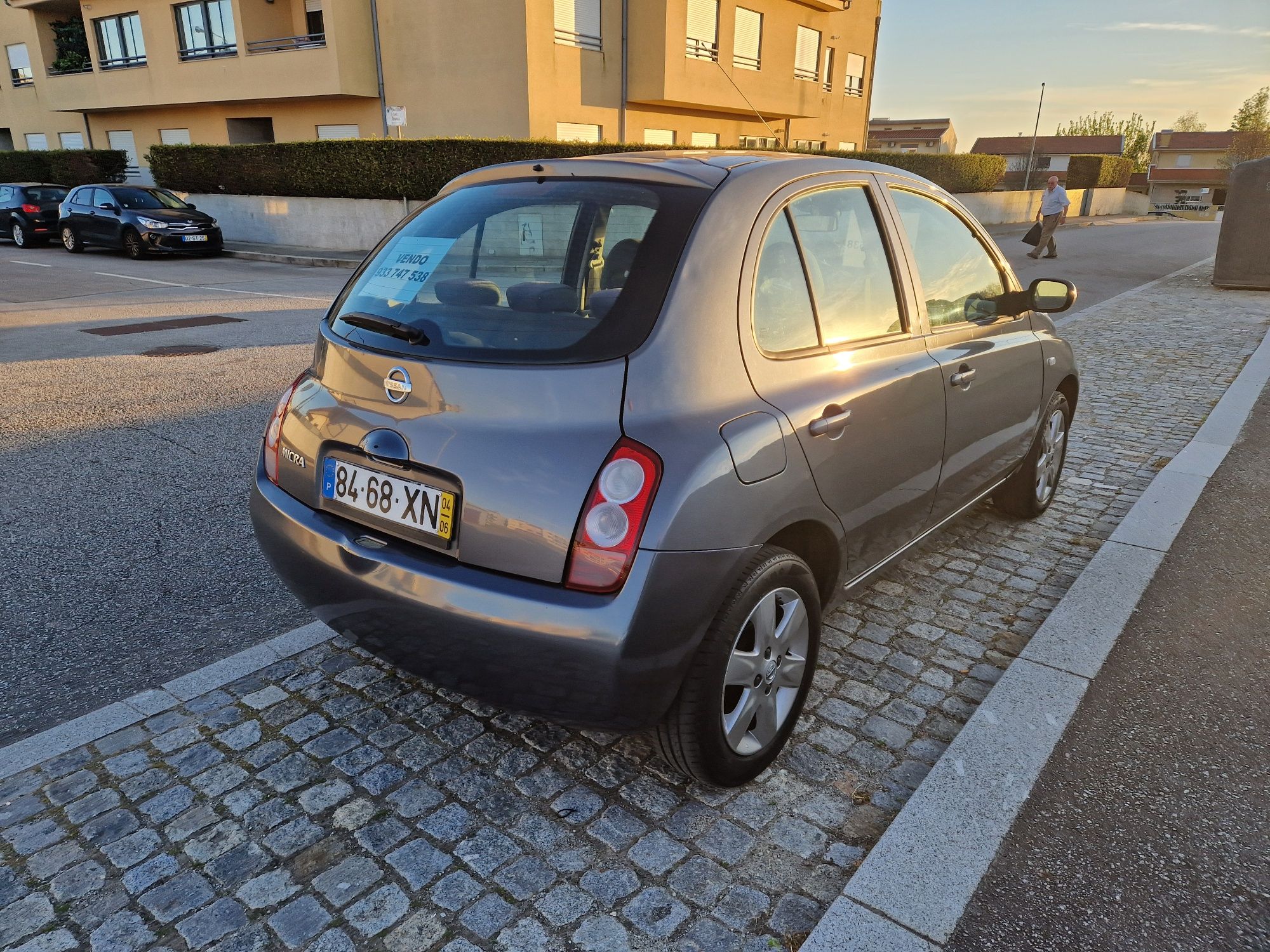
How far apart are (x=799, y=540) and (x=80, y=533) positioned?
359 cm

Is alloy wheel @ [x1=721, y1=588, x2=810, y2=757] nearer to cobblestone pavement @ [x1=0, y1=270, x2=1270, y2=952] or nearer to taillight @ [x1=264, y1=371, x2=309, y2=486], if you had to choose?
cobblestone pavement @ [x1=0, y1=270, x2=1270, y2=952]

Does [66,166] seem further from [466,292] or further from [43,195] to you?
[466,292]

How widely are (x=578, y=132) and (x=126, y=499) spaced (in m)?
22.7

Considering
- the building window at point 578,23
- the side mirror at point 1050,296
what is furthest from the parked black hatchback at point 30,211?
the side mirror at point 1050,296

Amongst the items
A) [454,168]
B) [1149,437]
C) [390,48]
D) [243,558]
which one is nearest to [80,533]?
[243,558]

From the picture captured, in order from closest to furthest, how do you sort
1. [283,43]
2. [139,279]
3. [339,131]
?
[139,279] < [339,131] < [283,43]

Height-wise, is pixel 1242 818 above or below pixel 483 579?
below

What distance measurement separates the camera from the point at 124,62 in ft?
100

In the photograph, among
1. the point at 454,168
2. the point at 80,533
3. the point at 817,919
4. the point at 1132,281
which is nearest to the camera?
the point at 817,919

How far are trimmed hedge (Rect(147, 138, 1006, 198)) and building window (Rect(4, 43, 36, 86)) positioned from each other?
58.9 ft

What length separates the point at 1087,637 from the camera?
3.52 meters

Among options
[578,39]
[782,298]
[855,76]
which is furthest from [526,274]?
[855,76]

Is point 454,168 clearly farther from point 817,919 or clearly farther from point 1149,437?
point 817,919

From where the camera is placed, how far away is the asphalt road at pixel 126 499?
10.8ft
